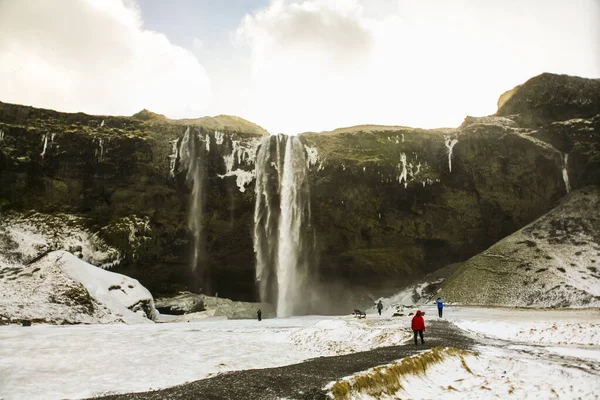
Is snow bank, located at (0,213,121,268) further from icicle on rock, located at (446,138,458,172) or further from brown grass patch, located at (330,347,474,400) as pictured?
brown grass patch, located at (330,347,474,400)

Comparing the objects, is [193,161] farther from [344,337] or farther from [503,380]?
[503,380]

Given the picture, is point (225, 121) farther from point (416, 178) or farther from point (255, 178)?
point (416, 178)

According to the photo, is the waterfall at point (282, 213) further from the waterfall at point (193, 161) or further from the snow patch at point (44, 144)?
the snow patch at point (44, 144)

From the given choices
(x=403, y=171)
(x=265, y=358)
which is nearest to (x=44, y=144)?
(x=403, y=171)

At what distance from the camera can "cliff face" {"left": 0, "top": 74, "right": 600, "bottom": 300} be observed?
46500 millimetres

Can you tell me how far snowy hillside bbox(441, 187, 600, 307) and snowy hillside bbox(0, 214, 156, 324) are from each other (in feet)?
94.7

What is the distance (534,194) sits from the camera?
50875 millimetres

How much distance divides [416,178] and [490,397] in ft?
141

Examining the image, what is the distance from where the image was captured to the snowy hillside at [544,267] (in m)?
37.4

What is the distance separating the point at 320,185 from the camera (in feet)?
164

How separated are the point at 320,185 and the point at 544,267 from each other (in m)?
24.2

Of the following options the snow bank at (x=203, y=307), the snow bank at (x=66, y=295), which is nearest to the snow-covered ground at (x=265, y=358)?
the snow bank at (x=66, y=295)

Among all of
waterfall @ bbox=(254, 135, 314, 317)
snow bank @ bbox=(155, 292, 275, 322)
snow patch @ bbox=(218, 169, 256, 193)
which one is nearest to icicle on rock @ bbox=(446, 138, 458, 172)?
waterfall @ bbox=(254, 135, 314, 317)

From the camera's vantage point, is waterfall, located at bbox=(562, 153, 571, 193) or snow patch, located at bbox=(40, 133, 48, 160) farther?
waterfall, located at bbox=(562, 153, 571, 193)
